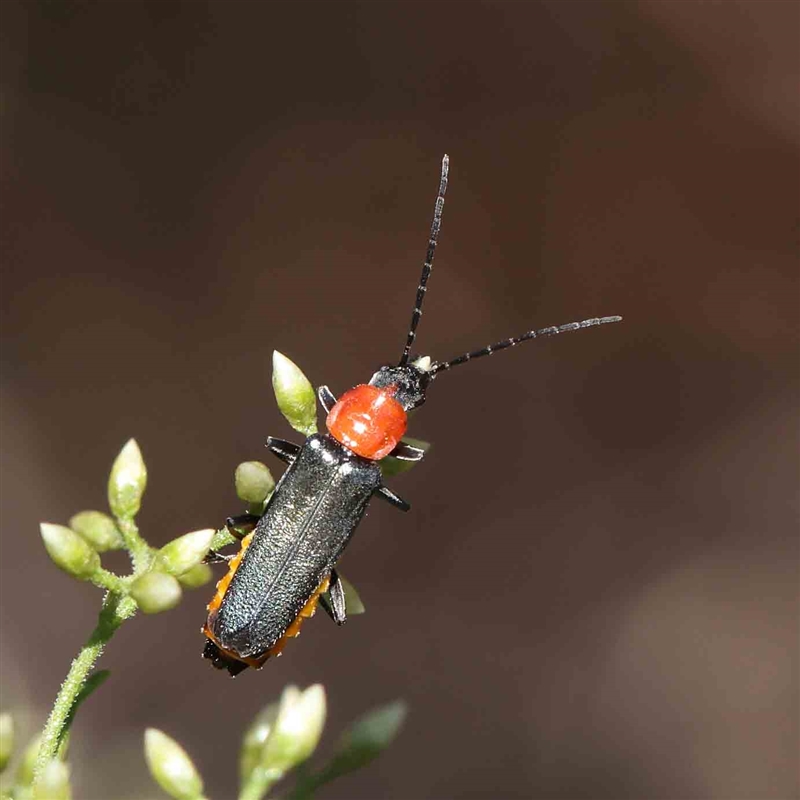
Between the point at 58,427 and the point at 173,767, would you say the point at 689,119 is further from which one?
the point at 173,767

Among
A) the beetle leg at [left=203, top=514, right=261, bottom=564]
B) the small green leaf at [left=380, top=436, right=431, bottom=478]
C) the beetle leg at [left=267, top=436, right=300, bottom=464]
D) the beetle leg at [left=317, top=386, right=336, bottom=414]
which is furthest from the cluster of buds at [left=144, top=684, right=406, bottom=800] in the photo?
the beetle leg at [left=317, top=386, right=336, bottom=414]

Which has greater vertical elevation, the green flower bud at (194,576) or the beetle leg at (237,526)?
the beetle leg at (237,526)

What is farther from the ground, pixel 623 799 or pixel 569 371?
pixel 569 371

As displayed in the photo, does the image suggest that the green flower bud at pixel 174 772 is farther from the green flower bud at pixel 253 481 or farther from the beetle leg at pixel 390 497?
the beetle leg at pixel 390 497

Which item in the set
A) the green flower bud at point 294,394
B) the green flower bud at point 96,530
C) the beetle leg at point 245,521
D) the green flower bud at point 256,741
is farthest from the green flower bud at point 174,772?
the green flower bud at point 294,394

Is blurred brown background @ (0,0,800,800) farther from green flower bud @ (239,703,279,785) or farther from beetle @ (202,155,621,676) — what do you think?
green flower bud @ (239,703,279,785)

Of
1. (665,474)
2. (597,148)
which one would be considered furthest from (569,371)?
(597,148)
